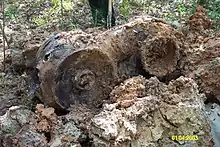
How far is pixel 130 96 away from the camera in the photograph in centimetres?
231

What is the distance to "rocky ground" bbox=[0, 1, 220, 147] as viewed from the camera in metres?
2.15

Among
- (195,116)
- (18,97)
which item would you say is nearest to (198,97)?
(195,116)

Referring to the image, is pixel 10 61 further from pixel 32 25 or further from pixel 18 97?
pixel 32 25

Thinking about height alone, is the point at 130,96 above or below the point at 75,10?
Answer: above

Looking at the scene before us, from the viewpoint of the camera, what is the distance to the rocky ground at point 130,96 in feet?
7.04

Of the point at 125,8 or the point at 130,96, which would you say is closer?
the point at 130,96
